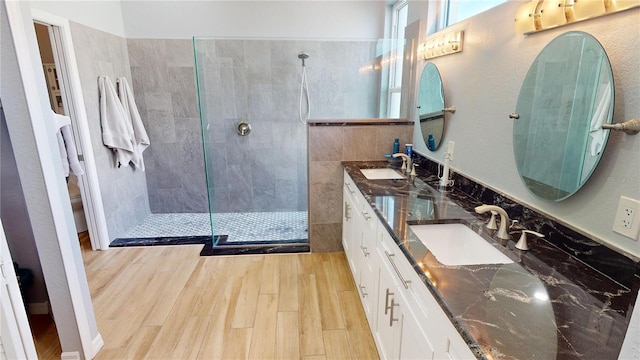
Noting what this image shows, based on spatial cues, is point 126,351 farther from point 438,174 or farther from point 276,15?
point 276,15

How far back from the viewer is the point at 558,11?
1293 millimetres

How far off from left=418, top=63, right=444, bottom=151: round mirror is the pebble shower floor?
5.28ft

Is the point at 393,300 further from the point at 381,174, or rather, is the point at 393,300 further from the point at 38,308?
the point at 38,308

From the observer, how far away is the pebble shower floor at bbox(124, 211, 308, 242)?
355cm

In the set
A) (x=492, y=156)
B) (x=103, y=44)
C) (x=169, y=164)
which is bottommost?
(x=169, y=164)

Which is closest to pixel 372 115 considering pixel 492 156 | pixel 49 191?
pixel 492 156

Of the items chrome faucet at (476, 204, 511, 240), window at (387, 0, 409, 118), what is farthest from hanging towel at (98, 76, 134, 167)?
chrome faucet at (476, 204, 511, 240)

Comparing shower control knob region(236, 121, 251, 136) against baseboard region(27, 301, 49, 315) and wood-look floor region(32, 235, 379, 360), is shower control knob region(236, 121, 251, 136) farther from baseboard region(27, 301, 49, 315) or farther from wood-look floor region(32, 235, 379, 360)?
baseboard region(27, 301, 49, 315)

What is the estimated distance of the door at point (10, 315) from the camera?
55.1 inches

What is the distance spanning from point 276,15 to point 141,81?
1.79m

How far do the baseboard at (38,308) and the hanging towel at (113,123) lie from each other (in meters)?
1.70

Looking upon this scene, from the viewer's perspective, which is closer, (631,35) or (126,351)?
(631,35)

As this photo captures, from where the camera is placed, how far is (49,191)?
162cm

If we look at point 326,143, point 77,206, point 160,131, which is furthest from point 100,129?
point 326,143
